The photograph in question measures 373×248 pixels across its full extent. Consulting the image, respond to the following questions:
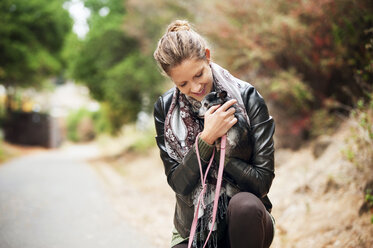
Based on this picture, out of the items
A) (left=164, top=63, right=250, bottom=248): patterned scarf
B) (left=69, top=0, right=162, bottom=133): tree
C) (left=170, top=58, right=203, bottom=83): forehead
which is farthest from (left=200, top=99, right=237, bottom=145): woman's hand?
(left=69, top=0, right=162, bottom=133): tree

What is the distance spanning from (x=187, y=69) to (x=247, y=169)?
649 mm

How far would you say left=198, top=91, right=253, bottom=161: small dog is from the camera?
1993mm

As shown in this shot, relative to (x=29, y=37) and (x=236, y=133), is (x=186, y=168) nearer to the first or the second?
(x=236, y=133)

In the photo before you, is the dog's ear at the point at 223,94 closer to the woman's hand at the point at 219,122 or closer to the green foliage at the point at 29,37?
the woman's hand at the point at 219,122

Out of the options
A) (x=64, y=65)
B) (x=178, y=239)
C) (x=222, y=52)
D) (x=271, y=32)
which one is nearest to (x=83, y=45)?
(x=64, y=65)

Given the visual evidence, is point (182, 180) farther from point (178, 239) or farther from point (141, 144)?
point (141, 144)

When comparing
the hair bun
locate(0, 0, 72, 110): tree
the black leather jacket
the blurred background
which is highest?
locate(0, 0, 72, 110): tree

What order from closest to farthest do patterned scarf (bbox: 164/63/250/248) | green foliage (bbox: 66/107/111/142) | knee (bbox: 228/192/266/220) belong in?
knee (bbox: 228/192/266/220), patterned scarf (bbox: 164/63/250/248), green foliage (bbox: 66/107/111/142)

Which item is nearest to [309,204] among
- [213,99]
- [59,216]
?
[213,99]

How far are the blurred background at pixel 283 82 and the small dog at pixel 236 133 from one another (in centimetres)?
168

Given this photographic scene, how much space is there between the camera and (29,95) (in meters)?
24.4

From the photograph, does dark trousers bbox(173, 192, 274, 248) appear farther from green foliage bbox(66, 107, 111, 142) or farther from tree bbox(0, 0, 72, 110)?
green foliage bbox(66, 107, 111, 142)

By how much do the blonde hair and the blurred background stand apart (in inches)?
80.0

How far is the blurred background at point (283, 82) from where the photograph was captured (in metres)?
3.79
